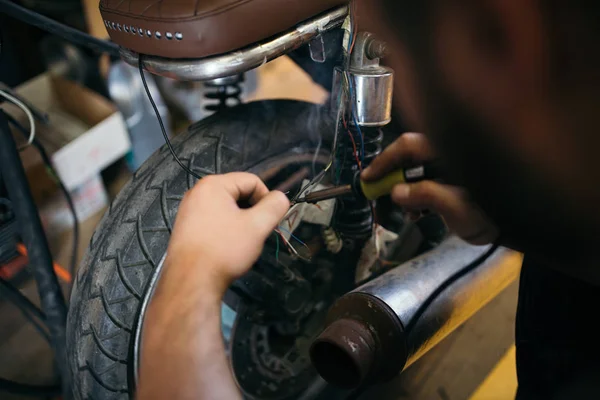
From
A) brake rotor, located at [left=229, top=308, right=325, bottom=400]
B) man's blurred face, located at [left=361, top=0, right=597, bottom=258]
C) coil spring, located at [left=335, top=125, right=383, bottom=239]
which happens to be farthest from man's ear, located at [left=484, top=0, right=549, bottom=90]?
brake rotor, located at [left=229, top=308, right=325, bottom=400]

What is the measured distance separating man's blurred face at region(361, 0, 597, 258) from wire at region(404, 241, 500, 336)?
0.22 metres

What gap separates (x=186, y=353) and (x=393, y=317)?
307 mm

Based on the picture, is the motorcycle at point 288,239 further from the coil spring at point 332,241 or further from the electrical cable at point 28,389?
the electrical cable at point 28,389

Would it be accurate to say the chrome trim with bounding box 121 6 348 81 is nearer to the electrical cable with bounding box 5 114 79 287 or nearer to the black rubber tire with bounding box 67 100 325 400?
the black rubber tire with bounding box 67 100 325 400

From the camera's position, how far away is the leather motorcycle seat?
553 mm

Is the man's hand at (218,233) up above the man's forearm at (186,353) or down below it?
above

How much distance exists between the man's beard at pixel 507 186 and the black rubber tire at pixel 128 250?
40cm

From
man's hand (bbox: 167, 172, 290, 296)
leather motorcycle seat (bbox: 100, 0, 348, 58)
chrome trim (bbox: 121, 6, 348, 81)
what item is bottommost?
man's hand (bbox: 167, 172, 290, 296)

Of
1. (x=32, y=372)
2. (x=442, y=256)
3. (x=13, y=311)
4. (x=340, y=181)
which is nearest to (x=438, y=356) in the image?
(x=442, y=256)

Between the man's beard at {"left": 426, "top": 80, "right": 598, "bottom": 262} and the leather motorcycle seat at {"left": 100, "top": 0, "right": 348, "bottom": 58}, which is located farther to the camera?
the leather motorcycle seat at {"left": 100, "top": 0, "right": 348, "bottom": 58}

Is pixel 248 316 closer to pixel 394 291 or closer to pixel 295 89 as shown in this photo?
pixel 394 291

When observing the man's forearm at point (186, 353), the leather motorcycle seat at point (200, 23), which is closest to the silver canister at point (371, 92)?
the leather motorcycle seat at point (200, 23)

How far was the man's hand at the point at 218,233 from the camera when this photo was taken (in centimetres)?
49

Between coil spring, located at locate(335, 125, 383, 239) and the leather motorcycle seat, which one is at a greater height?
the leather motorcycle seat
